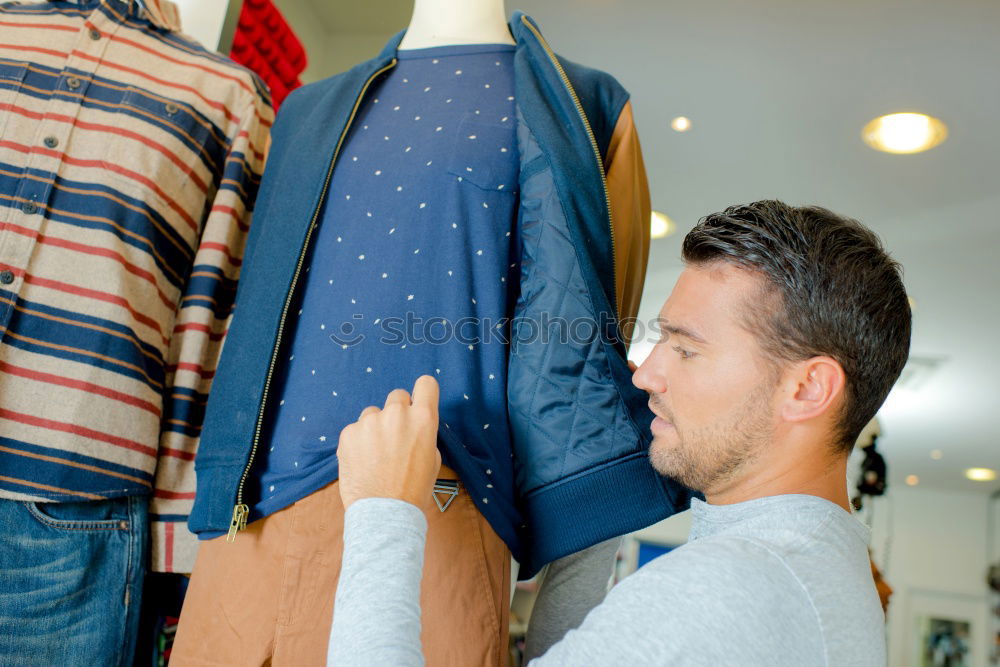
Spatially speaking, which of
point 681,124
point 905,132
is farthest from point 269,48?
point 905,132

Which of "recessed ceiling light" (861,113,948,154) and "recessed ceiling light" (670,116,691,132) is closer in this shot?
"recessed ceiling light" (861,113,948,154)

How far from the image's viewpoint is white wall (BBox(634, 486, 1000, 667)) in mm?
9945

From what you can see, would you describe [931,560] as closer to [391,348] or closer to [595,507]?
[595,507]

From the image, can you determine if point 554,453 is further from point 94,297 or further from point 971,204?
point 971,204

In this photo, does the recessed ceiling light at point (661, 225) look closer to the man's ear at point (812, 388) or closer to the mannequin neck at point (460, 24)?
the mannequin neck at point (460, 24)

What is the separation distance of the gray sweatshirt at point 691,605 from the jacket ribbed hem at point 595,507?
117 mm

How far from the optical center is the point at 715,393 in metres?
1.00

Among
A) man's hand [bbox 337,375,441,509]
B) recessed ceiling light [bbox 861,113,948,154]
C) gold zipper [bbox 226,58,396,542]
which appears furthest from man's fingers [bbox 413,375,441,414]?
recessed ceiling light [bbox 861,113,948,154]

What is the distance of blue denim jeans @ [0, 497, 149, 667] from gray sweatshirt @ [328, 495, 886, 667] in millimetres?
446

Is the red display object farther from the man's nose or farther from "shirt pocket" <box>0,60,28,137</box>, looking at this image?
the man's nose

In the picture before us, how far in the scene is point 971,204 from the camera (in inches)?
149

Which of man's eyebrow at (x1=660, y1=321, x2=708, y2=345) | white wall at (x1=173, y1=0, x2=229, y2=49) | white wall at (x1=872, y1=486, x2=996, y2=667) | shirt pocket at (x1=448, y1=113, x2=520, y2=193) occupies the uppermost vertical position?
white wall at (x1=173, y1=0, x2=229, y2=49)

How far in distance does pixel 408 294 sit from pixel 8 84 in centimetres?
66

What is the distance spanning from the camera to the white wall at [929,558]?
9.95 meters
